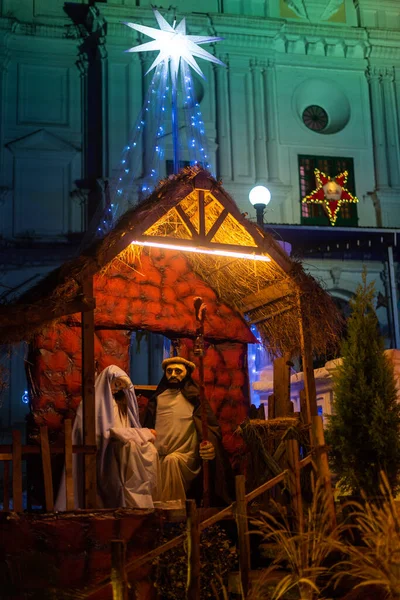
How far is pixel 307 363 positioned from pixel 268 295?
4.54ft

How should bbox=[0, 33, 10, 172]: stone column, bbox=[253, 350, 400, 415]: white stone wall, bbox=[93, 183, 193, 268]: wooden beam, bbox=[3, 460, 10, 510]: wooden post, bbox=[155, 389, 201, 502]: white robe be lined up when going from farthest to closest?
bbox=[0, 33, 10, 172]: stone column
bbox=[253, 350, 400, 415]: white stone wall
bbox=[155, 389, 201, 502]: white robe
bbox=[93, 183, 193, 268]: wooden beam
bbox=[3, 460, 10, 510]: wooden post

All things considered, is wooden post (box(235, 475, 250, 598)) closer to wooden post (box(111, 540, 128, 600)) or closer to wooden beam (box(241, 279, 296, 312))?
wooden post (box(111, 540, 128, 600))

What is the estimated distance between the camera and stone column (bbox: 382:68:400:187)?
28672mm

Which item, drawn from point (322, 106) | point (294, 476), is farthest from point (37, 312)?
point (322, 106)

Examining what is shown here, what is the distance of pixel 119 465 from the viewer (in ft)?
32.4

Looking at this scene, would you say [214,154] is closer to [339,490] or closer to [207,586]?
[339,490]

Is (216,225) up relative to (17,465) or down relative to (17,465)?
up

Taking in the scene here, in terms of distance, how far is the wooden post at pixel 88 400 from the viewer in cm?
902

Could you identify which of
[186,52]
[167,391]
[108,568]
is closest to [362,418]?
[167,391]

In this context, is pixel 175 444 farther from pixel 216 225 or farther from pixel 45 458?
pixel 216 225

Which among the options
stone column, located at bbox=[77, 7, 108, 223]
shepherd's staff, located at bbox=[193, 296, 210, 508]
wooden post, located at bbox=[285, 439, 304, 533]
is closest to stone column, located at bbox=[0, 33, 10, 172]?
stone column, located at bbox=[77, 7, 108, 223]

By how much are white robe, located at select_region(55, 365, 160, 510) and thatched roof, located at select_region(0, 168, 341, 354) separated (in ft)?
5.27

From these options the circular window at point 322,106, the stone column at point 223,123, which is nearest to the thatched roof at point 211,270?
the stone column at point 223,123

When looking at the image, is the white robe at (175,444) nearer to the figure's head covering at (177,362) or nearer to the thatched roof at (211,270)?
the figure's head covering at (177,362)
